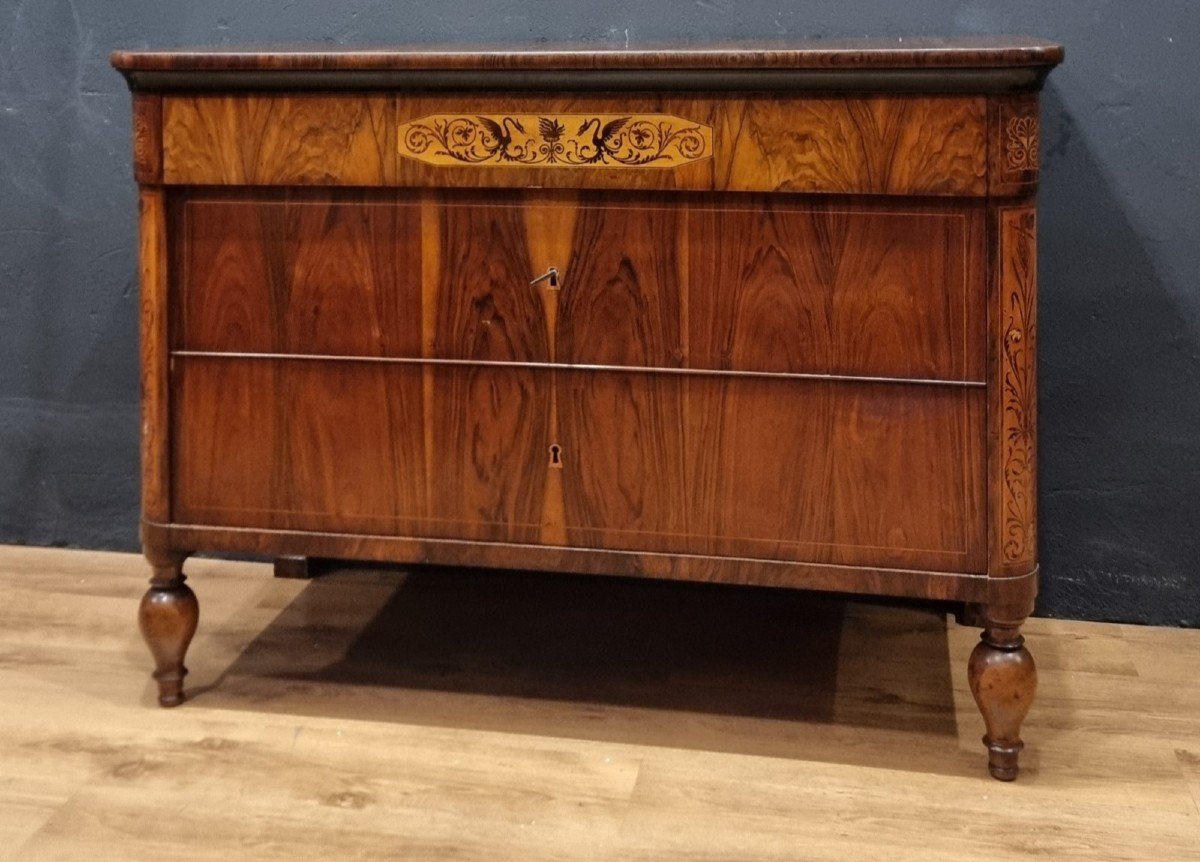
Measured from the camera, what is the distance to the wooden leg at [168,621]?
6.46ft

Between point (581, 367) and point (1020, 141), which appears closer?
point (1020, 141)

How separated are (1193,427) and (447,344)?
114 centimetres

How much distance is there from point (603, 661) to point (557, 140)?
2.53ft

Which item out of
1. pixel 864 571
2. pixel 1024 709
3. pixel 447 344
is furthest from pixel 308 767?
pixel 1024 709

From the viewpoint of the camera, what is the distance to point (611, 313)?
1.79 metres

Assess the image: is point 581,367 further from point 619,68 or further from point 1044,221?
point 1044,221

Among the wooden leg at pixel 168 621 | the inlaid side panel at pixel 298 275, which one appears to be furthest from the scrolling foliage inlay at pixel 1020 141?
the wooden leg at pixel 168 621

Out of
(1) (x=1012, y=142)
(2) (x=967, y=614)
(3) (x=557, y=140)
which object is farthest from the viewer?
(2) (x=967, y=614)

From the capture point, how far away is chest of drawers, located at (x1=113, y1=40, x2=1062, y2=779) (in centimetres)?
170

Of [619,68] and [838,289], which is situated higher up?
[619,68]

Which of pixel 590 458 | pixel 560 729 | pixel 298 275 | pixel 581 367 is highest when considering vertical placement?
pixel 298 275

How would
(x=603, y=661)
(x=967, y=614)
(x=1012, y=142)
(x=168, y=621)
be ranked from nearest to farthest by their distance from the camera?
1. (x=1012, y=142)
2. (x=168, y=621)
3. (x=603, y=661)
4. (x=967, y=614)

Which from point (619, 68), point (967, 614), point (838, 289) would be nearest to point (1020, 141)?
point (838, 289)

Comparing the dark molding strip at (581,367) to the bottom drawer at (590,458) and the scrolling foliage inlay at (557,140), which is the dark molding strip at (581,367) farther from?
the scrolling foliage inlay at (557,140)
